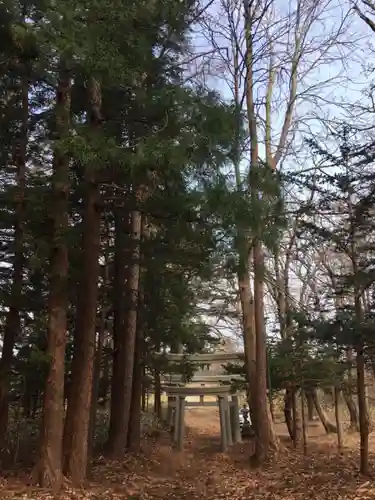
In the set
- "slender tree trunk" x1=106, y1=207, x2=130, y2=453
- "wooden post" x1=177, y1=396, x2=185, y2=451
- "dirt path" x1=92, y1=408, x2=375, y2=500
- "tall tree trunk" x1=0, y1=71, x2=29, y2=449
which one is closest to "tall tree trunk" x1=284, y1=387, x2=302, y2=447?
"dirt path" x1=92, y1=408, x2=375, y2=500

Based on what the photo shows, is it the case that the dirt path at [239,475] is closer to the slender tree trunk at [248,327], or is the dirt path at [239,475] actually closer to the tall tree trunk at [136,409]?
the tall tree trunk at [136,409]

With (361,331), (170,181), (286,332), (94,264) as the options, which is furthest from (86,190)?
(286,332)

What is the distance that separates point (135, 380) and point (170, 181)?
247 inches

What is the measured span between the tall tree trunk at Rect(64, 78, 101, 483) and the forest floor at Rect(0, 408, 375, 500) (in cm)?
52

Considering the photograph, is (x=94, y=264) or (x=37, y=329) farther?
(x=37, y=329)

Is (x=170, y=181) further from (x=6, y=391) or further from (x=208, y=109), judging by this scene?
(x=6, y=391)

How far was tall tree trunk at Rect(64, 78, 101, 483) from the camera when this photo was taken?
7.83m

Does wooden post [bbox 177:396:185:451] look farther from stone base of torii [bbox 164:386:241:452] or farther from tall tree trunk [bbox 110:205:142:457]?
tall tree trunk [bbox 110:205:142:457]

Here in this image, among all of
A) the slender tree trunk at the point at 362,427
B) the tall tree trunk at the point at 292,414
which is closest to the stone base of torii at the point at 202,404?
the tall tree trunk at the point at 292,414

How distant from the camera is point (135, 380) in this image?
12.2 metres

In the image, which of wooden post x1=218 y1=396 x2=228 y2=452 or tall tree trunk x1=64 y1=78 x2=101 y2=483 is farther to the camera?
wooden post x1=218 y1=396 x2=228 y2=452

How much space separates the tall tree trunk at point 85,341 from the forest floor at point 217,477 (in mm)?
518

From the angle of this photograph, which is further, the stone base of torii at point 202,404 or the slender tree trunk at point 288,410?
the slender tree trunk at point 288,410

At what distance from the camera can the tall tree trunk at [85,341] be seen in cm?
783
